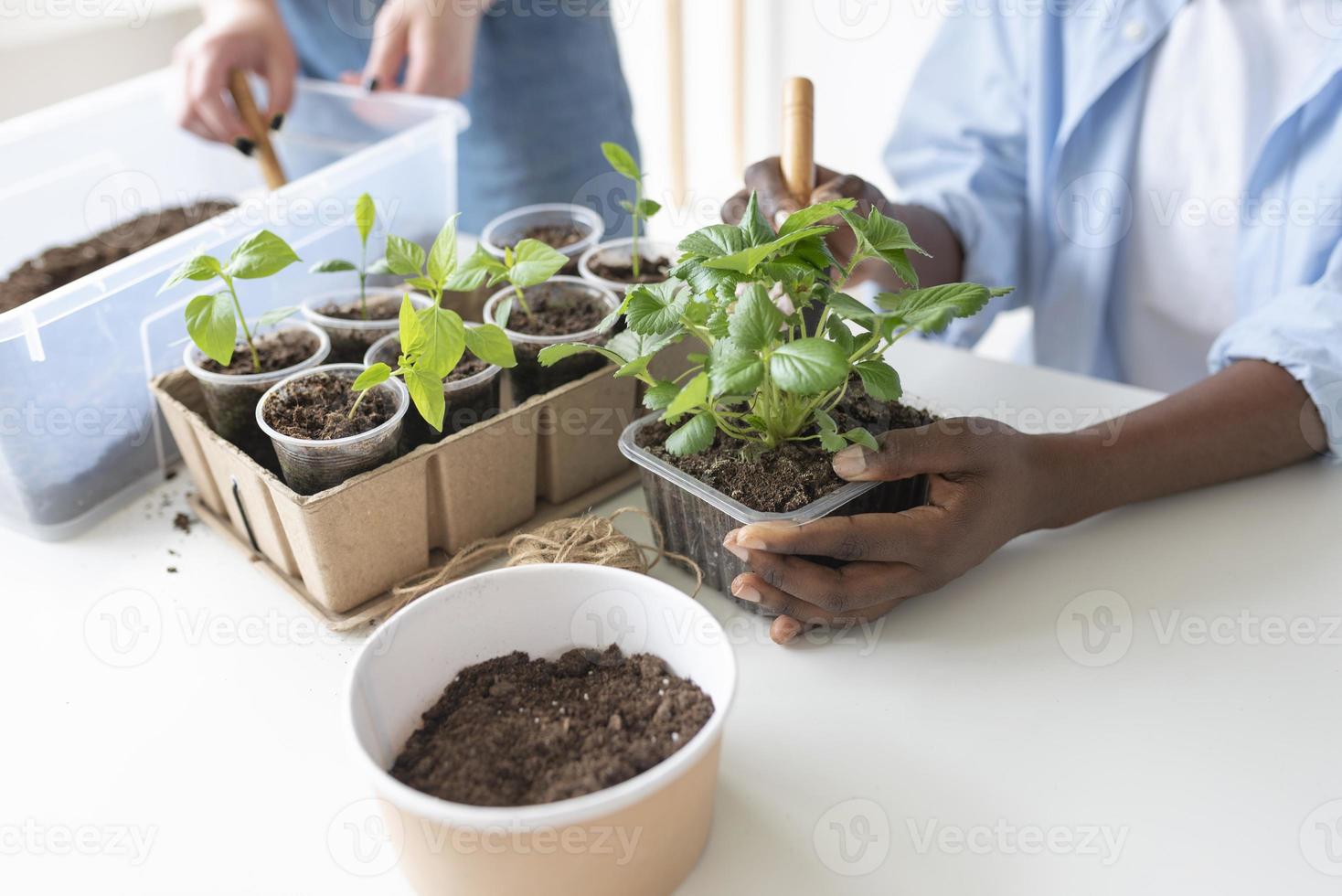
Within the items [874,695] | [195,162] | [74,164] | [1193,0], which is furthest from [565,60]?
[874,695]

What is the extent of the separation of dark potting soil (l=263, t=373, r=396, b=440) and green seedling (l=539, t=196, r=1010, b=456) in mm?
181

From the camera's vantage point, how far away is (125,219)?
1.45 metres

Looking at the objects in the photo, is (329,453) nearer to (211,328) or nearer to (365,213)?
(211,328)

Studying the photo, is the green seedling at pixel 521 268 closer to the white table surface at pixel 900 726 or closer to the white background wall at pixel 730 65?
the white table surface at pixel 900 726

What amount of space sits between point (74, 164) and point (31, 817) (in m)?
1.03

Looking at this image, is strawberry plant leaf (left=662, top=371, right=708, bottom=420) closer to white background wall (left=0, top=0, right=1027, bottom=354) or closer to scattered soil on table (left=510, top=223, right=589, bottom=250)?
scattered soil on table (left=510, top=223, right=589, bottom=250)

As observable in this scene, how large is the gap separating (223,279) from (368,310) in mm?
210

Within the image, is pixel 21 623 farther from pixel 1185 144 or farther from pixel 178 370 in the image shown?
pixel 1185 144
